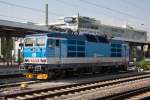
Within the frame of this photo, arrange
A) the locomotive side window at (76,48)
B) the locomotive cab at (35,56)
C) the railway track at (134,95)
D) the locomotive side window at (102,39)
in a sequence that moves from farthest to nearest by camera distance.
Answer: the locomotive side window at (102,39) < the locomotive side window at (76,48) < the locomotive cab at (35,56) < the railway track at (134,95)

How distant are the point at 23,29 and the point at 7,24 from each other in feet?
7.04

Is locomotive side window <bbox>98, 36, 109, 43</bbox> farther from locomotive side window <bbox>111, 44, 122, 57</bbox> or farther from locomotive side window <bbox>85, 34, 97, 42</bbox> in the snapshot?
locomotive side window <bbox>111, 44, 122, 57</bbox>

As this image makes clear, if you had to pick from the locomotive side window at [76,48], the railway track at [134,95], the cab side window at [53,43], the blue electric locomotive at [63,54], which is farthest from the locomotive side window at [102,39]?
the railway track at [134,95]

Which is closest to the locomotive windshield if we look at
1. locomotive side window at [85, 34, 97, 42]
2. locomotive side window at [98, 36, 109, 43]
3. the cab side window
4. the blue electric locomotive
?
the blue electric locomotive

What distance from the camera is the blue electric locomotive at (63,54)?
20.7 m

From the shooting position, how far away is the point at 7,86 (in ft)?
56.1

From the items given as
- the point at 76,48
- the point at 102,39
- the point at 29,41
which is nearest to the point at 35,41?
the point at 29,41

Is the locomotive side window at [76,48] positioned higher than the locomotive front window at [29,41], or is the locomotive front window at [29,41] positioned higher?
the locomotive front window at [29,41]

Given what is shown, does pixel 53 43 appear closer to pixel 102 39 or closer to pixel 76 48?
pixel 76 48

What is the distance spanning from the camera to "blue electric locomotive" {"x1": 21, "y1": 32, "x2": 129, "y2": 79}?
A: 68.0 ft

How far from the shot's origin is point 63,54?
21.9 metres

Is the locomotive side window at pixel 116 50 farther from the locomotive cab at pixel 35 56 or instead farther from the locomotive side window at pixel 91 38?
the locomotive cab at pixel 35 56

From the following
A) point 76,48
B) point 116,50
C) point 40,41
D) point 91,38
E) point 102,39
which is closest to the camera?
point 40,41

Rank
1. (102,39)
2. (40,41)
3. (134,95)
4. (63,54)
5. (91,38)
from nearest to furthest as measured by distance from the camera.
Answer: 1. (134,95)
2. (40,41)
3. (63,54)
4. (91,38)
5. (102,39)
